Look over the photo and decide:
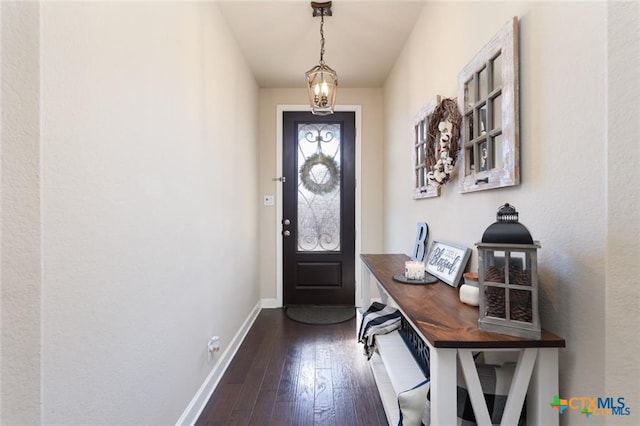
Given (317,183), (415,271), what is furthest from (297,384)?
(317,183)

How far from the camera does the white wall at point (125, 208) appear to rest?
0.73 metres

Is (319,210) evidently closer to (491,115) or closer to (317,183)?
(317,183)

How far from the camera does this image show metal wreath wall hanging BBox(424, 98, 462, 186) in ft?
4.51

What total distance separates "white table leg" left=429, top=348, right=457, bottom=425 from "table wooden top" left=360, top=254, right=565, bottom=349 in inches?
1.7

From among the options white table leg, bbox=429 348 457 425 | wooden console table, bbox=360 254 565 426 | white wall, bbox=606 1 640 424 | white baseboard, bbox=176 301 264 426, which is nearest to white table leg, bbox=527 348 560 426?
wooden console table, bbox=360 254 565 426

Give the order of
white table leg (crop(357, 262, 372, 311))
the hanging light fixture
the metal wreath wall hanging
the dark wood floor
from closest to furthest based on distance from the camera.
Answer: the metal wreath wall hanging, the dark wood floor, the hanging light fixture, white table leg (crop(357, 262, 372, 311))

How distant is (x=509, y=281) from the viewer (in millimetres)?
807

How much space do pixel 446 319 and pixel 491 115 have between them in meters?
0.81

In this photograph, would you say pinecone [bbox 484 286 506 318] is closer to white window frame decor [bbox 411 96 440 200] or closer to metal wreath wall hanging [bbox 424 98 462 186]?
metal wreath wall hanging [bbox 424 98 462 186]

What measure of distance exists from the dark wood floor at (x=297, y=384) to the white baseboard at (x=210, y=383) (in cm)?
4

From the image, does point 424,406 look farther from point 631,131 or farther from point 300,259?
point 300,259

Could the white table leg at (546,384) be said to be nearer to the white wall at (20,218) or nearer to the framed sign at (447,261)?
the framed sign at (447,261)

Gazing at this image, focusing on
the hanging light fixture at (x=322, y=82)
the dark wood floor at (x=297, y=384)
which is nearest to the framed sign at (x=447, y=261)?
the dark wood floor at (x=297, y=384)

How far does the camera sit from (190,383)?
4.79 feet
